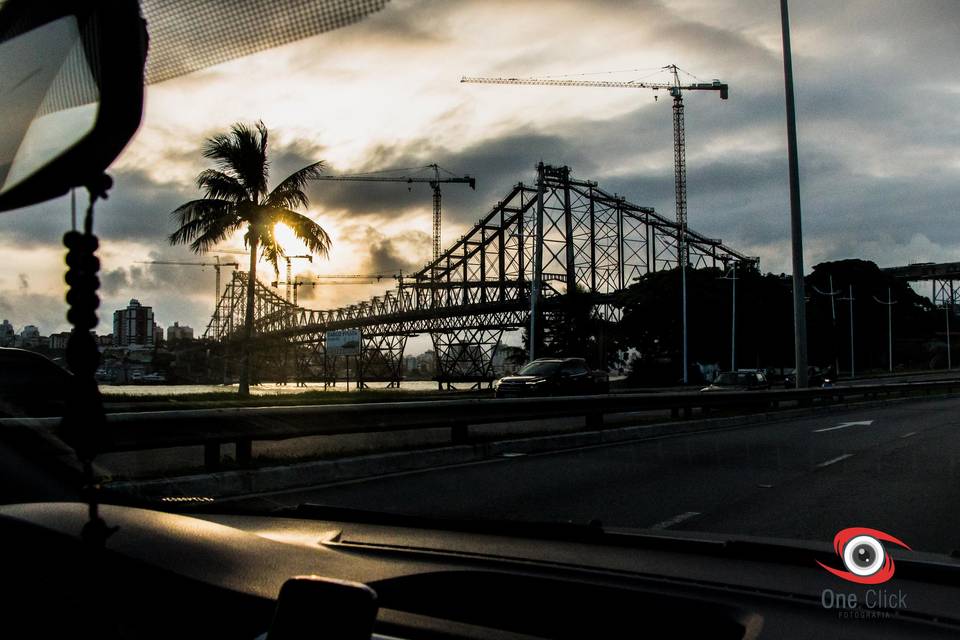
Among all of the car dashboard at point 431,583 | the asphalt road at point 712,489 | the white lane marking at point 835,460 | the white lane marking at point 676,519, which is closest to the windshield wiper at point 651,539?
the car dashboard at point 431,583

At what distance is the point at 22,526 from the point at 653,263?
308ft

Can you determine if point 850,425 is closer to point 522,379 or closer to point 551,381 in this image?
point 551,381

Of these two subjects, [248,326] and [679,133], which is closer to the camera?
[248,326]

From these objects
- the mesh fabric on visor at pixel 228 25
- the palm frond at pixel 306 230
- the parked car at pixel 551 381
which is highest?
the palm frond at pixel 306 230

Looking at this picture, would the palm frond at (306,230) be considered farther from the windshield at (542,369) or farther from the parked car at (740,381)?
the parked car at (740,381)

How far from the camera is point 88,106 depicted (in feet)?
4.60

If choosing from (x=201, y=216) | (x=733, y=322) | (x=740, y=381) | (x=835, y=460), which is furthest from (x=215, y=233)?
(x=733, y=322)

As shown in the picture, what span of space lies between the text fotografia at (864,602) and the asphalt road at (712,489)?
2.26 metres

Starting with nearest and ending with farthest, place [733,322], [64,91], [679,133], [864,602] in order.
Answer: [64,91], [864,602], [733,322], [679,133]

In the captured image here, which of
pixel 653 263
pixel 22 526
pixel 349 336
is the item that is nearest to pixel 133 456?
pixel 22 526

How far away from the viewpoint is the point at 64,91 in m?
1.47

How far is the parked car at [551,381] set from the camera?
2595 cm

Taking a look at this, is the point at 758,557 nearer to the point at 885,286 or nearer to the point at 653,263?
the point at 653,263

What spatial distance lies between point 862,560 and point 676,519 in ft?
13.0
